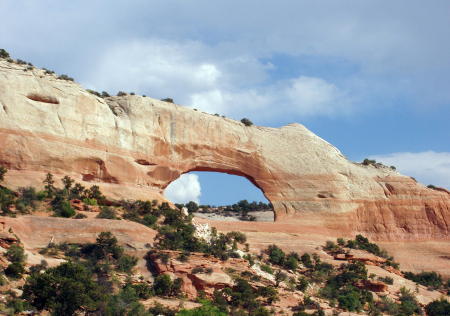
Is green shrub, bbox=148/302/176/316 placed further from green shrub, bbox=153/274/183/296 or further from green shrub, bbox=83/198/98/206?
green shrub, bbox=83/198/98/206

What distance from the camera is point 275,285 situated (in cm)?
4544

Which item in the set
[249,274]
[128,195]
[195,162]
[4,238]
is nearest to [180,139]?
[195,162]

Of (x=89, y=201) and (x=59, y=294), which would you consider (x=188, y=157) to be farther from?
(x=59, y=294)

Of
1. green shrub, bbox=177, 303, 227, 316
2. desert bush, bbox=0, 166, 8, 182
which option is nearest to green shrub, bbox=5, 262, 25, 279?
green shrub, bbox=177, 303, 227, 316

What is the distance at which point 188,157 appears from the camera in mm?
59812

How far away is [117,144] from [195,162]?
6.54m

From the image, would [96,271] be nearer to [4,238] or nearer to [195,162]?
[4,238]

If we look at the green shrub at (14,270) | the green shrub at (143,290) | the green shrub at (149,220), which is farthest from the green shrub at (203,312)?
the green shrub at (149,220)

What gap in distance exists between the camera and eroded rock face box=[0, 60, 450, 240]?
A: 53.0 m

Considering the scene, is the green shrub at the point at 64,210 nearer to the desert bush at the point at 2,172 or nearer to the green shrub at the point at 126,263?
the desert bush at the point at 2,172

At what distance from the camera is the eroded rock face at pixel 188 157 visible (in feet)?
174

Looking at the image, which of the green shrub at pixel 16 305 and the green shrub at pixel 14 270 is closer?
the green shrub at pixel 16 305

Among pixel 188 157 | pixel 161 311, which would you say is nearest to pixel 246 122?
pixel 188 157

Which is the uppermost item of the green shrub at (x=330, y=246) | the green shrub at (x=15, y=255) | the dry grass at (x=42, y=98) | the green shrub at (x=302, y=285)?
the dry grass at (x=42, y=98)
